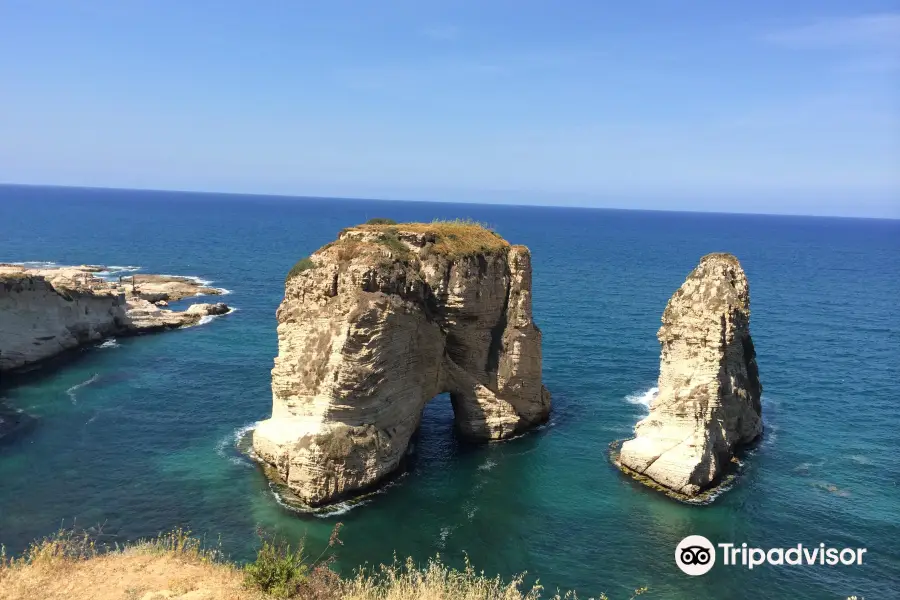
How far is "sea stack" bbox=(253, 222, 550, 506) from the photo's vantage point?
96.1ft

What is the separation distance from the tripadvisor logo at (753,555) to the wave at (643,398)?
14.9 m

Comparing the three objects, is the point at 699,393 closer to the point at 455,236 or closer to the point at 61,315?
the point at 455,236

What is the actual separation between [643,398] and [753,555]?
56.6 feet

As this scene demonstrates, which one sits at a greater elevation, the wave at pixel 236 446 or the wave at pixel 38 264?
the wave at pixel 38 264

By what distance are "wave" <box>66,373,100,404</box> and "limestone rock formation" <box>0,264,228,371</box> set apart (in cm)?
647

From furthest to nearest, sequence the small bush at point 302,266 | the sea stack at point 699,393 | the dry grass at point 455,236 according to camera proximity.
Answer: the dry grass at point 455,236 < the small bush at point 302,266 < the sea stack at point 699,393

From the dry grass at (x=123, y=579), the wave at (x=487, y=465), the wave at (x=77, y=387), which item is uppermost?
the dry grass at (x=123, y=579)

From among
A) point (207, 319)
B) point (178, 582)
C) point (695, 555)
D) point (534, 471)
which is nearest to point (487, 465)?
point (534, 471)

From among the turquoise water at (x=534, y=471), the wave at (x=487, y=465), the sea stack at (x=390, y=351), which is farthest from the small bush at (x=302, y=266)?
the wave at (x=487, y=465)

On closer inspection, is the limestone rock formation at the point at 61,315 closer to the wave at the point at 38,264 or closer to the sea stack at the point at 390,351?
the sea stack at the point at 390,351

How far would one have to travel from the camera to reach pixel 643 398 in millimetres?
42062

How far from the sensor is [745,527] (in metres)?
27.3

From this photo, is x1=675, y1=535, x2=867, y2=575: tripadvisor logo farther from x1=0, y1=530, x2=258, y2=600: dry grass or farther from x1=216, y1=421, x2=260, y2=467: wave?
x1=216, y1=421, x2=260, y2=467: wave

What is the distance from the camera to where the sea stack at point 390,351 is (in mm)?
29297
